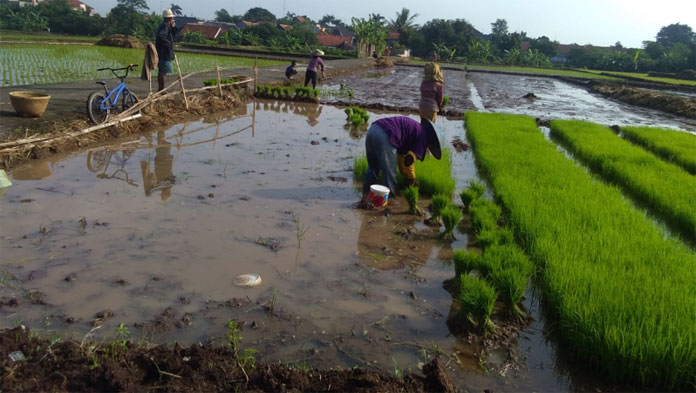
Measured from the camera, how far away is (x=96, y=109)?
7.02 metres

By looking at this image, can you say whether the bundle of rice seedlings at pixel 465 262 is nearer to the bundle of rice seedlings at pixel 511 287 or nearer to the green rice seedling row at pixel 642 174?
the bundle of rice seedlings at pixel 511 287

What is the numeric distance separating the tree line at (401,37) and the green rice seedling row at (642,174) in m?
28.4

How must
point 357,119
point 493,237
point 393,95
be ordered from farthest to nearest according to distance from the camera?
point 393,95 → point 357,119 → point 493,237

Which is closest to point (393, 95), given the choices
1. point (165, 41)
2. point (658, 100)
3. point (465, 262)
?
point (165, 41)

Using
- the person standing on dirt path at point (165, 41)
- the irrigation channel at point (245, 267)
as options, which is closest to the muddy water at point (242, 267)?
the irrigation channel at point (245, 267)

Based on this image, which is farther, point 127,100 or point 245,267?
point 127,100

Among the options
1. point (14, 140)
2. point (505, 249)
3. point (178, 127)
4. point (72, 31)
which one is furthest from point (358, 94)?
point (72, 31)

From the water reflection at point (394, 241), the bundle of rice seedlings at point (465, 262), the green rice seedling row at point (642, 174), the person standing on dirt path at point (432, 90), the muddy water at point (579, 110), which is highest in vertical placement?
the person standing on dirt path at point (432, 90)

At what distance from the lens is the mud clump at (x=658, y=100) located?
14644 millimetres

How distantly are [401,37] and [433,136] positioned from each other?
4817 cm

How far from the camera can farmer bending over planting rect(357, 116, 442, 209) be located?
15.5 feet

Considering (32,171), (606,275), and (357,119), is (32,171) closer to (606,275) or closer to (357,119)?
(357,119)

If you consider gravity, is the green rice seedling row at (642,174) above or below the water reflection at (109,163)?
above

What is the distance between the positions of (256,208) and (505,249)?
2.26 meters
